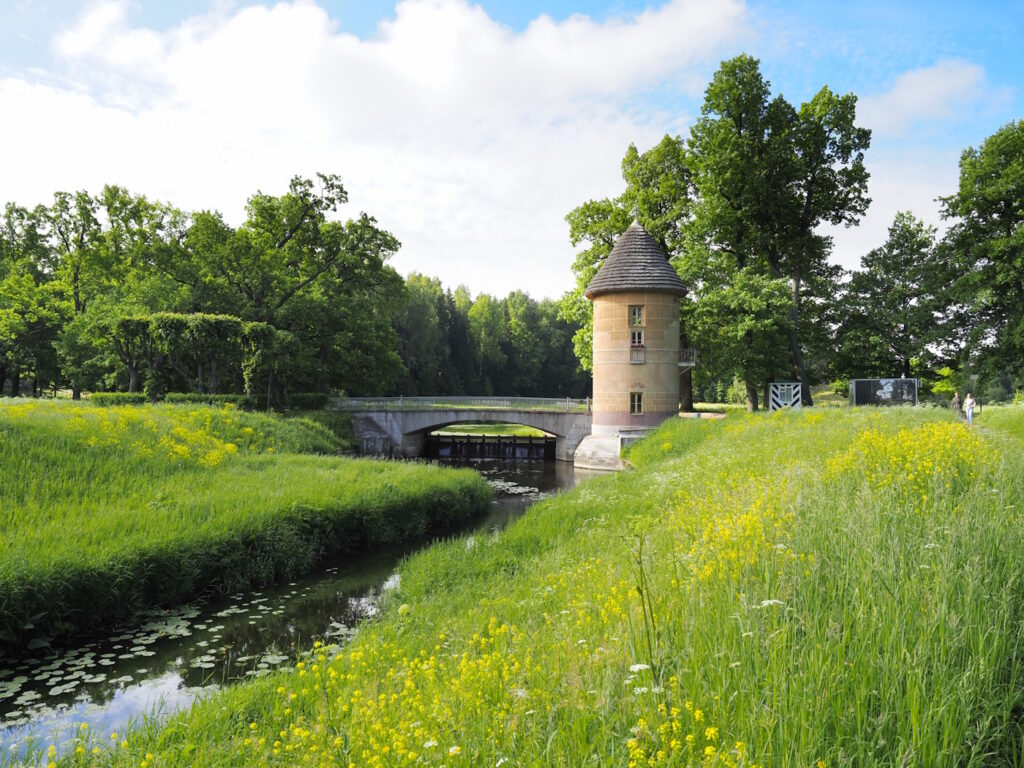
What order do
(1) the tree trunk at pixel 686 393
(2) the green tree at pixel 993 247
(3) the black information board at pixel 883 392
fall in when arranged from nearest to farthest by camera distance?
(3) the black information board at pixel 883 392, (2) the green tree at pixel 993 247, (1) the tree trunk at pixel 686 393

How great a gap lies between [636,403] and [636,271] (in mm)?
6361

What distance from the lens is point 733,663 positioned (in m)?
2.90

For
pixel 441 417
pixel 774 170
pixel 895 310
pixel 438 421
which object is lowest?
pixel 438 421

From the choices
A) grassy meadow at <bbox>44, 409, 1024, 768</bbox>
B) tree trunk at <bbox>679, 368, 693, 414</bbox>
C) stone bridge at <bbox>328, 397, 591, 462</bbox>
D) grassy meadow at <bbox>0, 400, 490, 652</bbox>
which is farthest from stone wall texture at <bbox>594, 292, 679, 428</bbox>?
grassy meadow at <bbox>44, 409, 1024, 768</bbox>

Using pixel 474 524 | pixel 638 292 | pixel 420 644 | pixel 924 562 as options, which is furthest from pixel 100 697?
pixel 638 292

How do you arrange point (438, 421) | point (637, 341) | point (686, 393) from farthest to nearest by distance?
point (438, 421), point (686, 393), point (637, 341)

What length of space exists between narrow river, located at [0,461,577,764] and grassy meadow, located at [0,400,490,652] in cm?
55

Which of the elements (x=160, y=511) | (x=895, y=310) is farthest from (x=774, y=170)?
(x=160, y=511)

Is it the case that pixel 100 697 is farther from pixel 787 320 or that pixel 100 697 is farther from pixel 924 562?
pixel 787 320

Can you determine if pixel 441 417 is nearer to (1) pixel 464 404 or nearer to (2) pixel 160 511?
(1) pixel 464 404

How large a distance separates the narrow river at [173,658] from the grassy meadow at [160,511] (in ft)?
1.80

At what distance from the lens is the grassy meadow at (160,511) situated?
26.8 ft

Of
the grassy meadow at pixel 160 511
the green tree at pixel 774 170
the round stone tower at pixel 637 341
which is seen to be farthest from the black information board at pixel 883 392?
the grassy meadow at pixel 160 511

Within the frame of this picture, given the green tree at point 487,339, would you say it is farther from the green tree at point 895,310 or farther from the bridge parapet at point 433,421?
the green tree at point 895,310
